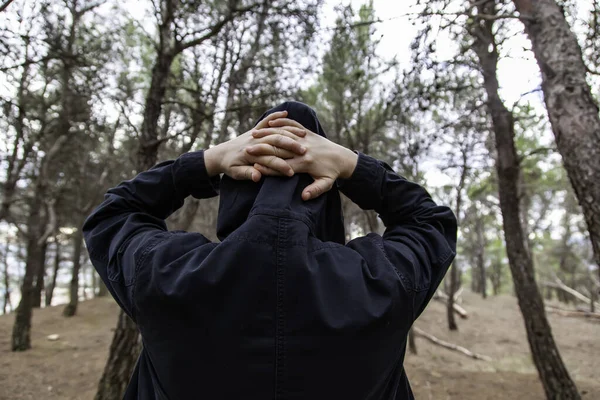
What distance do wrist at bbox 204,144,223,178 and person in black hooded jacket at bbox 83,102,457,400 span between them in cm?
12

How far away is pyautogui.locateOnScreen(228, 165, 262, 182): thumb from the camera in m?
1.07

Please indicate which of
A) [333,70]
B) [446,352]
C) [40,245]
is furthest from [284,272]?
[446,352]

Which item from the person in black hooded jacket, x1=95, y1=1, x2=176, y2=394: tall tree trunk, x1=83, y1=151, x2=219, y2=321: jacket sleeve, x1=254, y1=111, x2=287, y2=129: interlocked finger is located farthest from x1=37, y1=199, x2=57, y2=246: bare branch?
x1=254, y1=111, x2=287, y2=129: interlocked finger

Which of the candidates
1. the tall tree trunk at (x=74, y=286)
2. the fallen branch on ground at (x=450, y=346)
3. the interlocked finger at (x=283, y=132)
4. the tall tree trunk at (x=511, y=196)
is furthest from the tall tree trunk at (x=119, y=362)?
the tall tree trunk at (x=74, y=286)

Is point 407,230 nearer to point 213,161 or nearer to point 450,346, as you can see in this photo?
point 213,161

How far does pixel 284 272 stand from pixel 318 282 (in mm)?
91

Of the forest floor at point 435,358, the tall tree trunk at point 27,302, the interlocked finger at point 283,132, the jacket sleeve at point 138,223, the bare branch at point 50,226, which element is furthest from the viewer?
the bare branch at point 50,226

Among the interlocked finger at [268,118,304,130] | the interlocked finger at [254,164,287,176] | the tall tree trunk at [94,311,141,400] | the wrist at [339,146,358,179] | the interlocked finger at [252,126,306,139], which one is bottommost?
the tall tree trunk at [94,311,141,400]

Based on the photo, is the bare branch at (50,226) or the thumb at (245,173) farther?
the bare branch at (50,226)

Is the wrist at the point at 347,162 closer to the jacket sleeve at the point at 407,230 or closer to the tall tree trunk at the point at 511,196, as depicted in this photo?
the jacket sleeve at the point at 407,230

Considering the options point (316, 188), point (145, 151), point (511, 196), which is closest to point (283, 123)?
point (316, 188)

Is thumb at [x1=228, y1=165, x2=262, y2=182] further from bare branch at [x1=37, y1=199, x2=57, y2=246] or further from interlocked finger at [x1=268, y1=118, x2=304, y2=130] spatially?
bare branch at [x1=37, y1=199, x2=57, y2=246]

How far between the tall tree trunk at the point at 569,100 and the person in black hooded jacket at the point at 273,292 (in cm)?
233

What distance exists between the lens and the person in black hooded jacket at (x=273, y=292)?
0.86m
